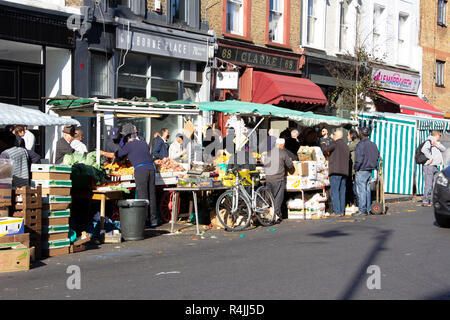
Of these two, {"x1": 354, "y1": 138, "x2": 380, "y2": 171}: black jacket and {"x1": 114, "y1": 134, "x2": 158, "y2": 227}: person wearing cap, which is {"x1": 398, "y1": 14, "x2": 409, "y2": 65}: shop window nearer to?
{"x1": 354, "y1": 138, "x2": 380, "y2": 171}: black jacket

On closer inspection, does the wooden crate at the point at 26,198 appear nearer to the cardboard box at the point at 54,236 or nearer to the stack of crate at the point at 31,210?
the stack of crate at the point at 31,210

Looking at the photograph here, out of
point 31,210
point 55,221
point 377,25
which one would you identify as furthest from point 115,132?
point 377,25

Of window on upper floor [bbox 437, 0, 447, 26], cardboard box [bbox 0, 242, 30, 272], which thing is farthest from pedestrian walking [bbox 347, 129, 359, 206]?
window on upper floor [bbox 437, 0, 447, 26]

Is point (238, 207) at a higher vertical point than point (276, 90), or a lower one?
lower

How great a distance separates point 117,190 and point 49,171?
2.09 meters

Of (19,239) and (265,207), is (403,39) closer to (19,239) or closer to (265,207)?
(265,207)

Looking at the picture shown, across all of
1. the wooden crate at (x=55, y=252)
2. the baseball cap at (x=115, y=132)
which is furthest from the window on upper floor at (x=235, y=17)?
the wooden crate at (x=55, y=252)

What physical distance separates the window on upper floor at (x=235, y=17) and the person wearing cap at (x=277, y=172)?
850cm

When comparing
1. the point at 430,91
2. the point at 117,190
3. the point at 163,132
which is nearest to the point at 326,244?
the point at 117,190

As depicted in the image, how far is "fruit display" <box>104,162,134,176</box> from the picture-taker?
510 inches

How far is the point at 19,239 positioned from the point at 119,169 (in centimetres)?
424

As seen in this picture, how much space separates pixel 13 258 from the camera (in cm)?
866

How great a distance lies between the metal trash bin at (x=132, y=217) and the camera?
11633 millimetres

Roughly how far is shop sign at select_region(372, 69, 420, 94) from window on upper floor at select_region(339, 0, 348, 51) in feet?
6.38
